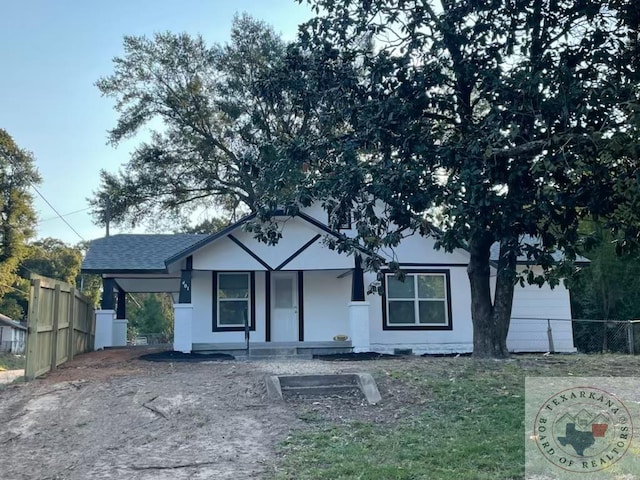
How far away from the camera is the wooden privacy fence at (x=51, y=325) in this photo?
1040 cm

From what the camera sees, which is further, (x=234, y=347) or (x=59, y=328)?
(x=234, y=347)

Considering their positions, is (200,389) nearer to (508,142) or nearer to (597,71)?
(508,142)

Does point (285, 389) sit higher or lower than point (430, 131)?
lower

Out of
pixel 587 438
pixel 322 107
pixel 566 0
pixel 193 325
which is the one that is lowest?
pixel 587 438

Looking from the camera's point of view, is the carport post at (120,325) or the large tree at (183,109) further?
the large tree at (183,109)

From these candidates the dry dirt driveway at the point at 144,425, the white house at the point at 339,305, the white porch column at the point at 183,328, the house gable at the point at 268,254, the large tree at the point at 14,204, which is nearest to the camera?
the dry dirt driveway at the point at 144,425

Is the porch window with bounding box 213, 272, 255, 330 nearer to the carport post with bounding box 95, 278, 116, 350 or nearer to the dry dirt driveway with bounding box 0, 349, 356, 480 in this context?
the carport post with bounding box 95, 278, 116, 350

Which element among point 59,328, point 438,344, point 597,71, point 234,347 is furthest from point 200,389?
point 438,344

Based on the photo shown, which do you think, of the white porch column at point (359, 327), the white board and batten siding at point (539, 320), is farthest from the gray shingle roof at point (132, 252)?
the white board and batten siding at point (539, 320)

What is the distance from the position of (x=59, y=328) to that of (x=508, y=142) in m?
9.36

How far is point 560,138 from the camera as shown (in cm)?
810

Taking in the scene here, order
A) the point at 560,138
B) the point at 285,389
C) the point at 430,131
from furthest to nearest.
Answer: the point at 430,131 → the point at 285,389 → the point at 560,138

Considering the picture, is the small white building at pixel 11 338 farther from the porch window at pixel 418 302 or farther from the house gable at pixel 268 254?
the porch window at pixel 418 302

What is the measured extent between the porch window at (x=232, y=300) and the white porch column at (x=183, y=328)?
1464 mm
